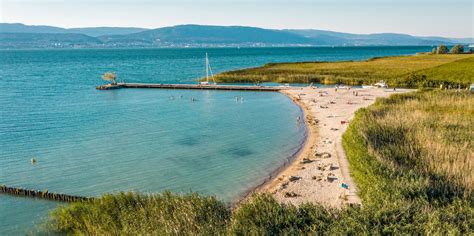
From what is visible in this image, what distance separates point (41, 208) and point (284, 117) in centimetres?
3030

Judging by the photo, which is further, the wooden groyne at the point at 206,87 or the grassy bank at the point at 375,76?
the wooden groyne at the point at 206,87

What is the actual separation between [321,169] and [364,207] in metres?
10.4

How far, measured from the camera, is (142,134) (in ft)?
127

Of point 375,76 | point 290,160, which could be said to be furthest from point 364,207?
point 375,76

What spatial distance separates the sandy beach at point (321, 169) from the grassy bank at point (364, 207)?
1082mm

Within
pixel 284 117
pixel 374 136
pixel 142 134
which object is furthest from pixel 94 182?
pixel 284 117

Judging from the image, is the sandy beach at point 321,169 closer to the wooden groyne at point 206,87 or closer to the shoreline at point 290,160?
the shoreline at point 290,160

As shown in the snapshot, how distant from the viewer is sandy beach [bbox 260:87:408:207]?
71.3ft

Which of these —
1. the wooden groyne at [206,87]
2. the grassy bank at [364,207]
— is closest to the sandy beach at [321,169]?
the grassy bank at [364,207]

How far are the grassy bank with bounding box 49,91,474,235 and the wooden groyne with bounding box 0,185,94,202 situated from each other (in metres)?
3.08

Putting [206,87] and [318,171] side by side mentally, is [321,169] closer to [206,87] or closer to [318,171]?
[318,171]

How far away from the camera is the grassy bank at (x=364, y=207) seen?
14.3 m

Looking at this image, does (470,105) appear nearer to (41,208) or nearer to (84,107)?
(41,208)

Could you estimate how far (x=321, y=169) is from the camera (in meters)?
26.2
